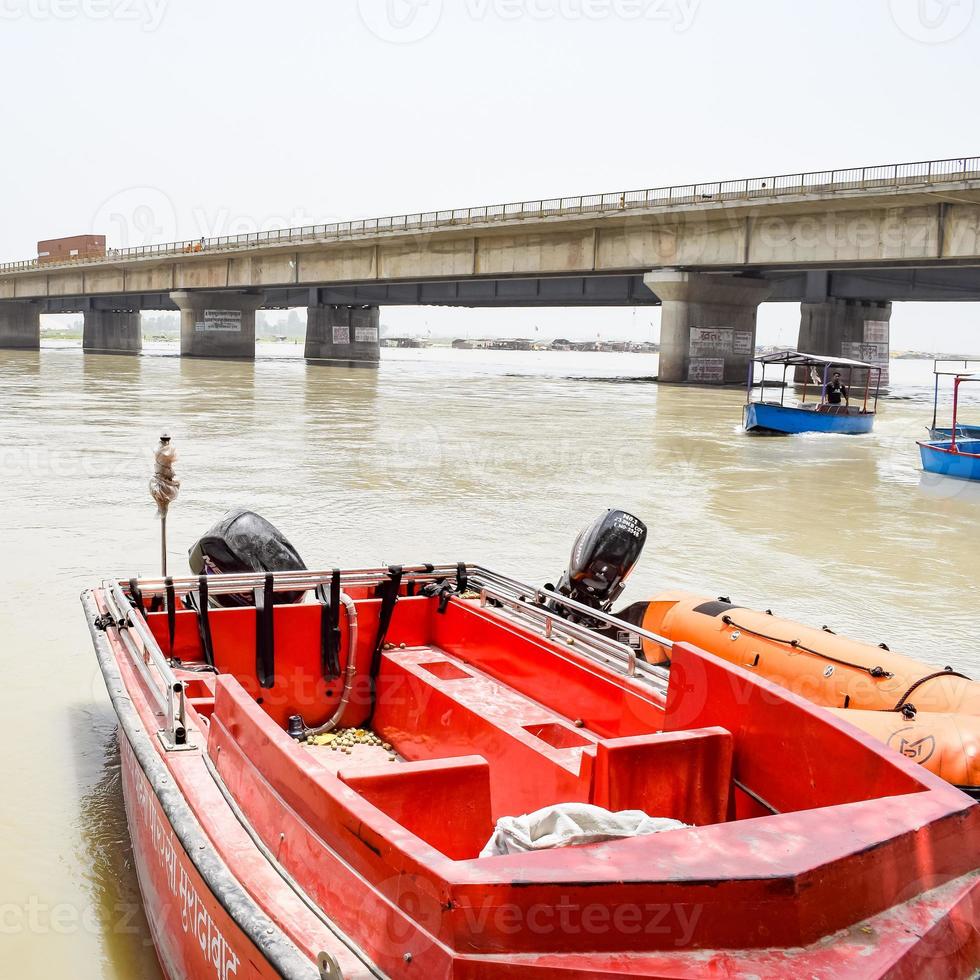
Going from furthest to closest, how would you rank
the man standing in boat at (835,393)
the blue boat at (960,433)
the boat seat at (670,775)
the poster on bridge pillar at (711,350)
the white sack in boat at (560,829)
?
the poster on bridge pillar at (711,350) < the man standing in boat at (835,393) < the blue boat at (960,433) < the boat seat at (670,775) < the white sack in boat at (560,829)

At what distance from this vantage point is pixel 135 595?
21.6ft

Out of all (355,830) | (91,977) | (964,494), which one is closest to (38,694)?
(91,977)

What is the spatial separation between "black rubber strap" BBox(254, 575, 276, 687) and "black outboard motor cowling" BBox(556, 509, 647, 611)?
271 cm

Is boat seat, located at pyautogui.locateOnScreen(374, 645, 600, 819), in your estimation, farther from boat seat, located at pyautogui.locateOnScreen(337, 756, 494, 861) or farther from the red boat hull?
the red boat hull

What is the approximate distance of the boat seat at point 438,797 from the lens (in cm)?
386

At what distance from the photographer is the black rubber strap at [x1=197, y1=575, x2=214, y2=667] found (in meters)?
6.36

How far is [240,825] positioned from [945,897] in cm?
236

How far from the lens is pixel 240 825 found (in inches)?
153

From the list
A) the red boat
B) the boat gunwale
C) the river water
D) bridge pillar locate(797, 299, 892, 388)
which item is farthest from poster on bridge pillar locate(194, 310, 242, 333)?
the boat gunwale

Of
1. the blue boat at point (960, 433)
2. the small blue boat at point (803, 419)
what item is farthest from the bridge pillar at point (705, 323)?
the blue boat at point (960, 433)

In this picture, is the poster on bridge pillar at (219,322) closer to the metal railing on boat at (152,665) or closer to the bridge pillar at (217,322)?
the bridge pillar at (217,322)

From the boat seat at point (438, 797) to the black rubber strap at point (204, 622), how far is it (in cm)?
272

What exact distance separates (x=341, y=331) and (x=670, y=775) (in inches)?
3031

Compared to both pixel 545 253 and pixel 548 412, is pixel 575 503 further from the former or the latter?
pixel 545 253
